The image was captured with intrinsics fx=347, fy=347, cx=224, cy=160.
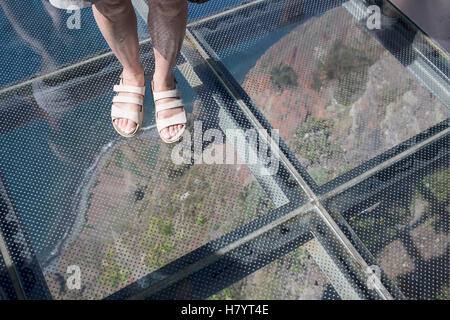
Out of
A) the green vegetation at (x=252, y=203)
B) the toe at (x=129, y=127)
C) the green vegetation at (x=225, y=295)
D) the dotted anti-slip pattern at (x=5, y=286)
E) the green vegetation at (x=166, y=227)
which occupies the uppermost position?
the toe at (x=129, y=127)

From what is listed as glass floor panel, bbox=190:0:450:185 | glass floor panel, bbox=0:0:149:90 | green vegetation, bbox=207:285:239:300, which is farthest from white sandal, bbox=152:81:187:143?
green vegetation, bbox=207:285:239:300

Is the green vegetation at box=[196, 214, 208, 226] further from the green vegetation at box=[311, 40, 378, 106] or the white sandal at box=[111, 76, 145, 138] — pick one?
the green vegetation at box=[311, 40, 378, 106]

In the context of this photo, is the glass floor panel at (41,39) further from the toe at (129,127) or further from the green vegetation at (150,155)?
the green vegetation at (150,155)

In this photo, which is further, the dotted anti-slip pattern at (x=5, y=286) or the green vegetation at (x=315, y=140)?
the green vegetation at (x=315, y=140)

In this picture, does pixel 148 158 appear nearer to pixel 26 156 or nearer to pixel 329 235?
pixel 26 156

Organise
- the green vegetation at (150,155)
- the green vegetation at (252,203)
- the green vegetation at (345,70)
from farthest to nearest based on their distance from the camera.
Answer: the green vegetation at (345,70) → the green vegetation at (150,155) → the green vegetation at (252,203)

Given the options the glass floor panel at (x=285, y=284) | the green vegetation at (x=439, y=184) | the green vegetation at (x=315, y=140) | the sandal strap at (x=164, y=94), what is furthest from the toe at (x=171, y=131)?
the green vegetation at (x=439, y=184)

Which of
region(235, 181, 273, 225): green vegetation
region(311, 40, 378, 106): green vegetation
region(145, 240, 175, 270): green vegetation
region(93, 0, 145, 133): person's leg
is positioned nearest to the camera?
region(93, 0, 145, 133): person's leg
